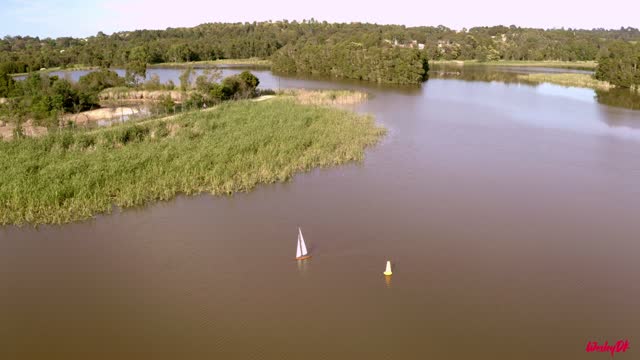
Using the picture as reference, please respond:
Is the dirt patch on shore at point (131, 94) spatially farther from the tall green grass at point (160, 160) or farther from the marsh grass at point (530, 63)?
the marsh grass at point (530, 63)

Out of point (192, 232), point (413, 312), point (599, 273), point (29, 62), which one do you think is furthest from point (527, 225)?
point (29, 62)

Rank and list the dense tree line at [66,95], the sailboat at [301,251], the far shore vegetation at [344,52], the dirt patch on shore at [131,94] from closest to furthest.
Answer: the sailboat at [301,251] → the dense tree line at [66,95] → the dirt patch on shore at [131,94] → the far shore vegetation at [344,52]

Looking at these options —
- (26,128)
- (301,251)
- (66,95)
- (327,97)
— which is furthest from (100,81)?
(301,251)

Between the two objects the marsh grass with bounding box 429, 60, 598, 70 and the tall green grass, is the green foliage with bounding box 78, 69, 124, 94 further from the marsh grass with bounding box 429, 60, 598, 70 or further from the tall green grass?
the marsh grass with bounding box 429, 60, 598, 70

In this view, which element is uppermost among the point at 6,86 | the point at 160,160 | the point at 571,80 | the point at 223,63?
the point at 223,63

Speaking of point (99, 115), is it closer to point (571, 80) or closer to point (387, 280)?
point (387, 280)

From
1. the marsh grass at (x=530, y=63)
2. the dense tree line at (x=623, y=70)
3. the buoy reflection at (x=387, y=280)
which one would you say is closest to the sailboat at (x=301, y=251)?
the buoy reflection at (x=387, y=280)
